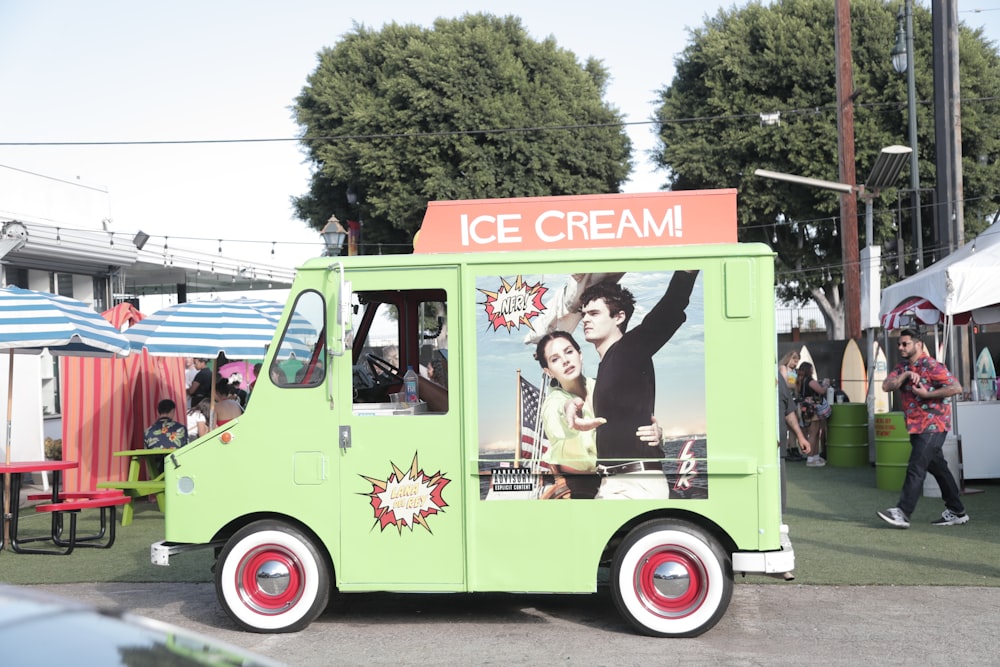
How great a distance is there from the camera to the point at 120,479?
13.6m

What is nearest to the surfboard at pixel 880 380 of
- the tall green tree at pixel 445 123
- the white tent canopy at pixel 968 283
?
the white tent canopy at pixel 968 283

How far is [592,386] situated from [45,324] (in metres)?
5.93

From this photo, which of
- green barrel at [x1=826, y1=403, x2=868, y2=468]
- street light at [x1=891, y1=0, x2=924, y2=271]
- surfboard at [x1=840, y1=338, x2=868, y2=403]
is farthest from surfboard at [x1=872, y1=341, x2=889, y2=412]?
street light at [x1=891, y1=0, x2=924, y2=271]

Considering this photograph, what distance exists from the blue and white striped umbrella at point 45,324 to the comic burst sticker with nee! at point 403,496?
15.5ft

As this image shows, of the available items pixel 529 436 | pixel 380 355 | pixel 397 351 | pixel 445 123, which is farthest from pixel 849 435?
pixel 445 123

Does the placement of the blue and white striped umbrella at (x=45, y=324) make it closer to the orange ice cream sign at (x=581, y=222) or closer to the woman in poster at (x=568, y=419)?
the orange ice cream sign at (x=581, y=222)

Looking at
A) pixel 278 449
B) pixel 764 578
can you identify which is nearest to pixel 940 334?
pixel 764 578

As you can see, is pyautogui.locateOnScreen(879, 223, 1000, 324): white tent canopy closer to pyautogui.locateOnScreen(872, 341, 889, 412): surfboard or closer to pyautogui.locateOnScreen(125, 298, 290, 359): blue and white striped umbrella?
pyautogui.locateOnScreen(872, 341, 889, 412): surfboard

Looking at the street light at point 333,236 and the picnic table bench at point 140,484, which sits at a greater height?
the street light at point 333,236

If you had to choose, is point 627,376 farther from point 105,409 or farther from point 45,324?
point 105,409

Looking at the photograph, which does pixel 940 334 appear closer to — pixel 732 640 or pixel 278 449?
pixel 732 640

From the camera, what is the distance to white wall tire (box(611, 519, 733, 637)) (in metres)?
6.20

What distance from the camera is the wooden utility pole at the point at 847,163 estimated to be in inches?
757

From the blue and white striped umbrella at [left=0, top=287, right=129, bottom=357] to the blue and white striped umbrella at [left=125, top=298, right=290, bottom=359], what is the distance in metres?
0.60
